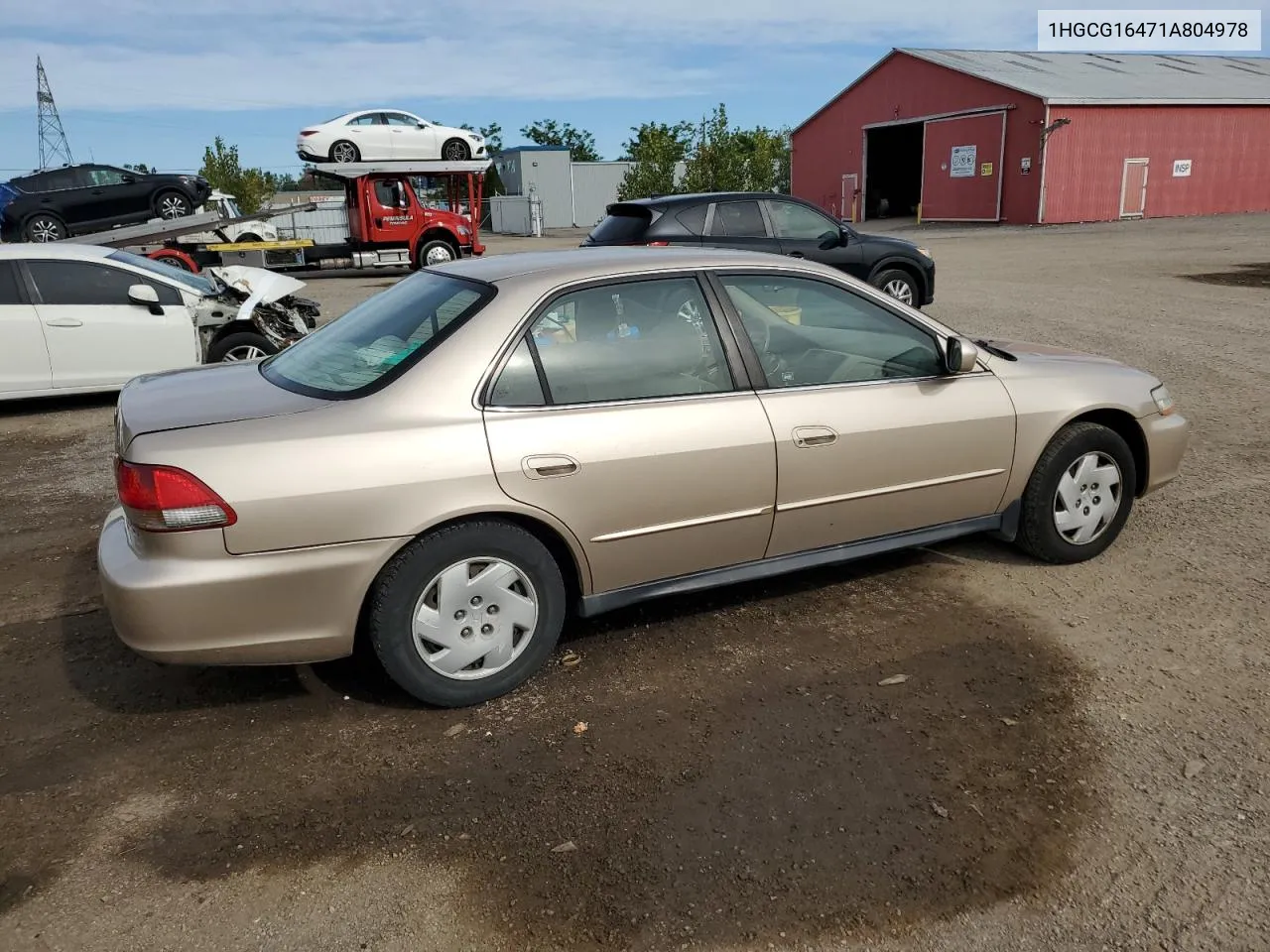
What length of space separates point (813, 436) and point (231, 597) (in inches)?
87.5

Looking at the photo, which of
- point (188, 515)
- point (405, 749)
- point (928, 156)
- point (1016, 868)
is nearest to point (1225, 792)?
point (1016, 868)

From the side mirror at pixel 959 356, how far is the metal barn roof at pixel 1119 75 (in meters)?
32.3

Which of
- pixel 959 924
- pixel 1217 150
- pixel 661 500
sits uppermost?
pixel 1217 150

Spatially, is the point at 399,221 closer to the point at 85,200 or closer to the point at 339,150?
the point at 339,150

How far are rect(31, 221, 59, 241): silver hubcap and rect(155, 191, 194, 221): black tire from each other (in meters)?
2.06

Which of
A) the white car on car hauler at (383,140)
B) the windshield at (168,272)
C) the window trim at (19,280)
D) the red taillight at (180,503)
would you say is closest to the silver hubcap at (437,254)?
the white car on car hauler at (383,140)

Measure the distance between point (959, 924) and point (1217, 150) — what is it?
39967 millimetres

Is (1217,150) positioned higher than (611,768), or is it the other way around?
(1217,150)

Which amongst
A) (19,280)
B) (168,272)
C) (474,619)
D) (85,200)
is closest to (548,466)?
(474,619)

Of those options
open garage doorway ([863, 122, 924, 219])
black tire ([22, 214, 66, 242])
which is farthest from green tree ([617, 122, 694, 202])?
black tire ([22, 214, 66, 242])

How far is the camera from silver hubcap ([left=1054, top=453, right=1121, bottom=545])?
460 centimetres

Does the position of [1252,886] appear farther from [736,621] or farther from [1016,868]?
[736,621]

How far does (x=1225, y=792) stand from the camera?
298 cm

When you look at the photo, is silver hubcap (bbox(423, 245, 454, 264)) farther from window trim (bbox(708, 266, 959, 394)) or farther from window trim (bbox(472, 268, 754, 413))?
window trim (bbox(472, 268, 754, 413))
